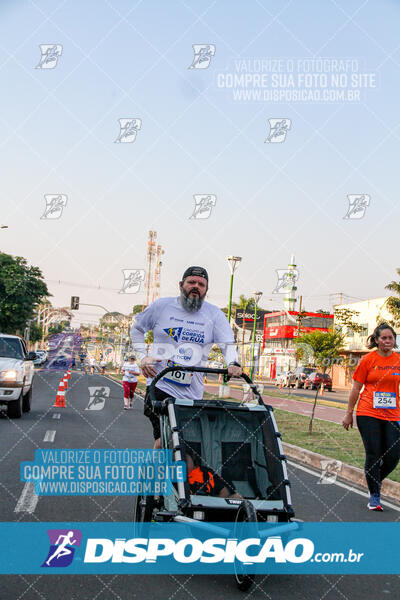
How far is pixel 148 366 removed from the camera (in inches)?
198

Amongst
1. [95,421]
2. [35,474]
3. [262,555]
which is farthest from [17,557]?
[95,421]

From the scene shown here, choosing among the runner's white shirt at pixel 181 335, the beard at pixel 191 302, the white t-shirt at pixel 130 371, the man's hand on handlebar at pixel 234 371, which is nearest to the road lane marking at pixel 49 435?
the runner's white shirt at pixel 181 335

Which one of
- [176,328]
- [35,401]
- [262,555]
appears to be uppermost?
[176,328]

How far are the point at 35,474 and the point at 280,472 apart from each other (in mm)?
4146

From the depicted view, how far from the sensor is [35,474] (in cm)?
776

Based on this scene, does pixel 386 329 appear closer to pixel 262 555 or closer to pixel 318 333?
pixel 262 555

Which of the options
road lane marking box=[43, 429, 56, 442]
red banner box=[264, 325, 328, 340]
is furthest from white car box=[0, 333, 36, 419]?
red banner box=[264, 325, 328, 340]

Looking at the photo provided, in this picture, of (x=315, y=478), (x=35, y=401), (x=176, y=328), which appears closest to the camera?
(x=176, y=328)

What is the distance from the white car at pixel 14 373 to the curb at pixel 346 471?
5.96m

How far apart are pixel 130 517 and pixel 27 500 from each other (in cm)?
112

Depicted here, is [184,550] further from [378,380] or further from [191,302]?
[378,380]

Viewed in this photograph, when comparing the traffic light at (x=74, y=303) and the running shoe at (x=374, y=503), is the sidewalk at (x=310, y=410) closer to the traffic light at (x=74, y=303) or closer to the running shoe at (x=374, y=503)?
the running shoe at (x=374, y=503)

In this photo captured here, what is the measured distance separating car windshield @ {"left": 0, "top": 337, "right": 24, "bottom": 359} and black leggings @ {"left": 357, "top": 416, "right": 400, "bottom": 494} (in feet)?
33.4

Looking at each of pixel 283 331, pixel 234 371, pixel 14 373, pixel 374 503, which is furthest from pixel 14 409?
pixel 283 331
